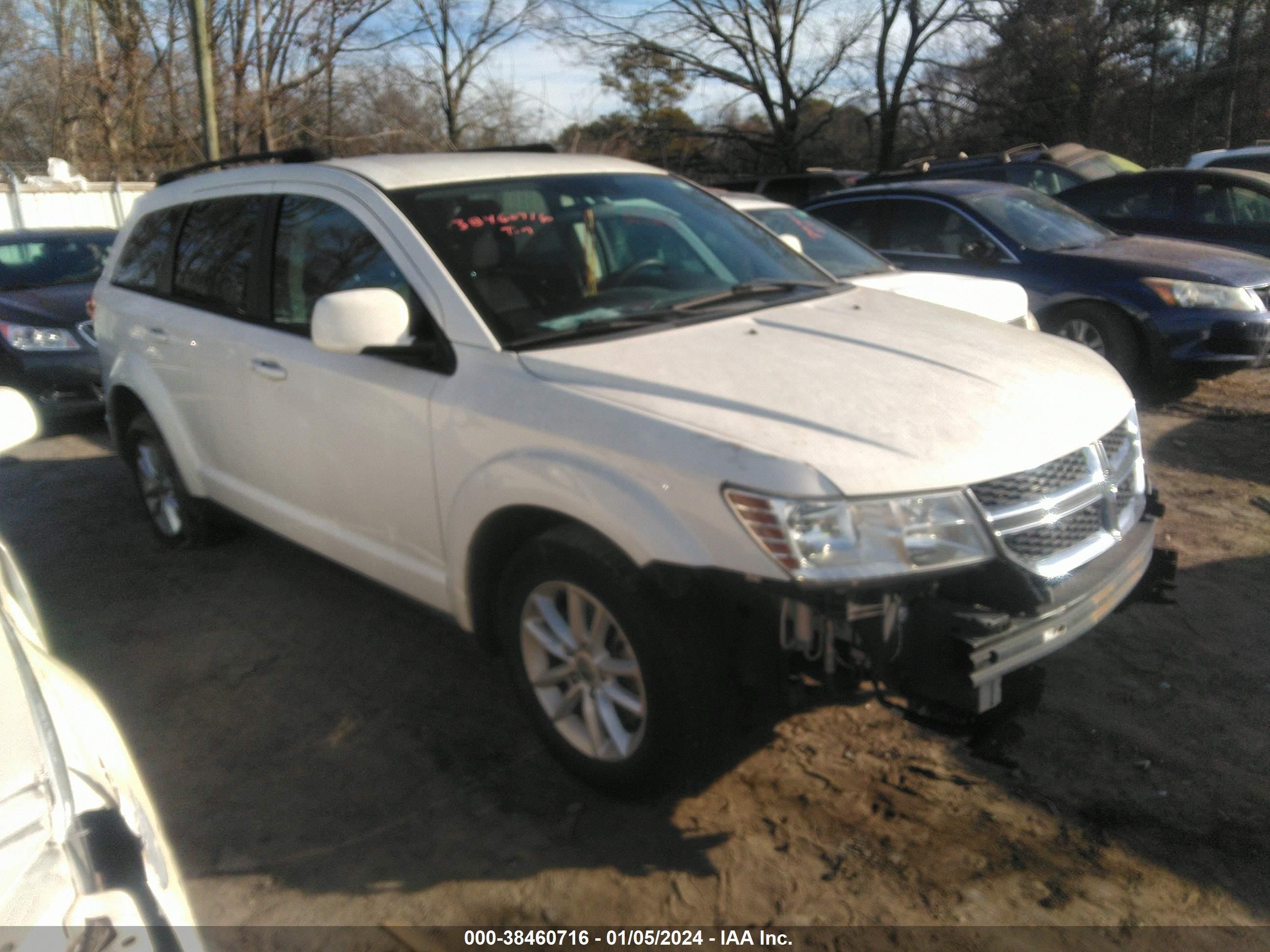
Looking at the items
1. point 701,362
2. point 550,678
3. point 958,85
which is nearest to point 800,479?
point 701,362

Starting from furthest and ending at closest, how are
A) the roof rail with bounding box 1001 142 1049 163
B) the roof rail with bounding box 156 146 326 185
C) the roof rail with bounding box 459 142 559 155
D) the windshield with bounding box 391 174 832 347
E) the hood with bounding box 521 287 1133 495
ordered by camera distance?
the roof rail with bounding box 1001 142 1049 163, the roof rail with bounding box 459 142 559 155, the roof rail with bounding box 156 146 326 185, the windshield with bounding box 391 174 832 347, the hood with bounding box 521 287 1133 495

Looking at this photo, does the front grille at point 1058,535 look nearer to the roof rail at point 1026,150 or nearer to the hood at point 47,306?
the hood at point 47,306

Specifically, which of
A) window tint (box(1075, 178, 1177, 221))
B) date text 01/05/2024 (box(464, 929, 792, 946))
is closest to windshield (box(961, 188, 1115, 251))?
window tint (box(1075, 178, 1177, 221))

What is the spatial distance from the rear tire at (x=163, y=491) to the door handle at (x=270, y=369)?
3.80 ft

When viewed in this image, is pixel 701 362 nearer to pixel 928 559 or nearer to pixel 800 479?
pixel 800 479

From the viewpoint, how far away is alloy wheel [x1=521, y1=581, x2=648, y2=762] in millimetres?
2879

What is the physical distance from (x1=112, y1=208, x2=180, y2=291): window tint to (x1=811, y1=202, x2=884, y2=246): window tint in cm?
535

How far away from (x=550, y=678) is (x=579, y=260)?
Answer: 144 centimetres

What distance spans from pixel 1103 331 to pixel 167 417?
613cm

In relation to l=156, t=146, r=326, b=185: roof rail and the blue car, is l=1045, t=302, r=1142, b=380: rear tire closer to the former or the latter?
the blue car

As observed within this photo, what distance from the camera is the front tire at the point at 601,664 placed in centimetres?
266

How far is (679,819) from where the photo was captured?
9.89ft

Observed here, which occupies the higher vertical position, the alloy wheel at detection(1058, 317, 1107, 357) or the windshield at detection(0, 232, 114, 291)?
the windshield at detection(0, 232, 114, 291)

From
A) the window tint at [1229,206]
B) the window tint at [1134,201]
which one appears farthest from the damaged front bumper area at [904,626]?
the window tint at [1134,201]
